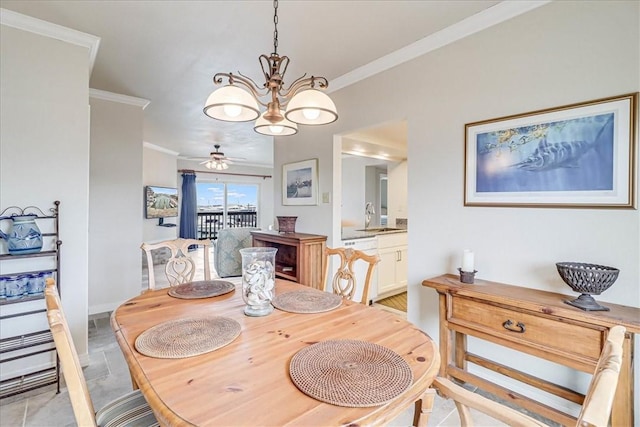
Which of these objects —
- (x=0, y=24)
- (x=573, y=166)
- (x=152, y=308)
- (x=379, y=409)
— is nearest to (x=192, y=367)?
(x=379, y=409)

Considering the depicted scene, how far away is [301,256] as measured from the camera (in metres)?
3.16

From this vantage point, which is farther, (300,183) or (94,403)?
(300,183)

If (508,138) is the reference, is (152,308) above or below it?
below

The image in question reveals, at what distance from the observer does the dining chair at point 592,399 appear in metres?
0.55

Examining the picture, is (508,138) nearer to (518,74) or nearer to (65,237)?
(518,74)

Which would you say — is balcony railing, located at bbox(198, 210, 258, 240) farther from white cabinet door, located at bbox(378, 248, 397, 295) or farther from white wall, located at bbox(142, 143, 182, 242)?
white cabinet door, located at bbox(378, 248, 397, 295)

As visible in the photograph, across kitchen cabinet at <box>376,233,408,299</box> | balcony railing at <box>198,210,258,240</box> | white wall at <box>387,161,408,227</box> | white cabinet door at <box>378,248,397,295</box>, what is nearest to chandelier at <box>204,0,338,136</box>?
kitchen cabinet at <box>376,233,408,299</box>

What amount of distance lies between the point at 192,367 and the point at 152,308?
2.42 ft

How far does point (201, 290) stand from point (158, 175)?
19.7 ft

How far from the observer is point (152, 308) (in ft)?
5.17

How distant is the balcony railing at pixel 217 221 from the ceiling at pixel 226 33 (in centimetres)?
589

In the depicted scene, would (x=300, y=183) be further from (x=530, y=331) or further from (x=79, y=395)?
(x=79, y=395)

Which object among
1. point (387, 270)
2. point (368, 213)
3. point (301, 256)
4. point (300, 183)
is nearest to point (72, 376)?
point (301, 256)

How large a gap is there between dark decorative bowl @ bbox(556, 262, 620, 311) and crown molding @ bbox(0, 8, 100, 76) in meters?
3.62
